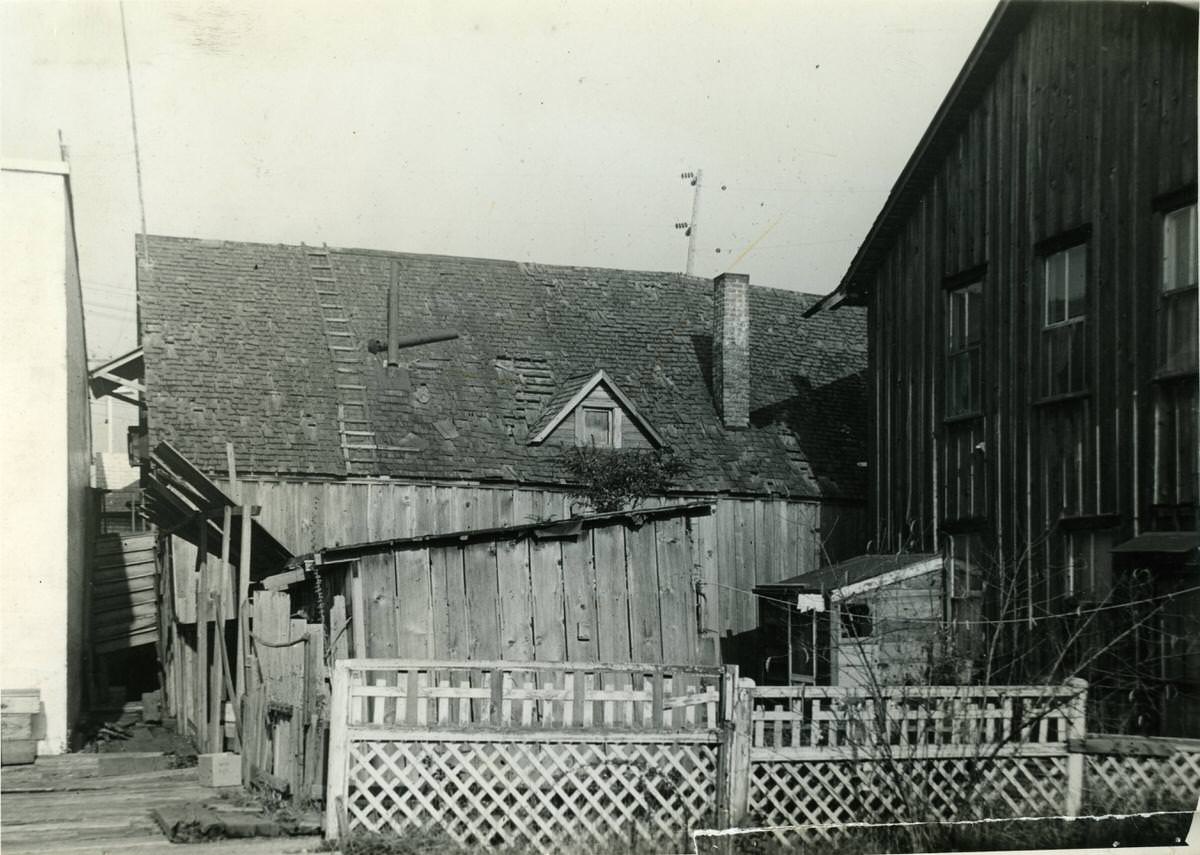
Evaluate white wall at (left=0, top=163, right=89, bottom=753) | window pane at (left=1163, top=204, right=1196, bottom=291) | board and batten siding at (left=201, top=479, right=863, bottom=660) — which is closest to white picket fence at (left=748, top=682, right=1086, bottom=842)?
window pane at (left=1163, top=204, right=1196, bottom=291)

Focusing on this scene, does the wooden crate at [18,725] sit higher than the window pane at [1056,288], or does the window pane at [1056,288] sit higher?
the window pane at [1056,288]

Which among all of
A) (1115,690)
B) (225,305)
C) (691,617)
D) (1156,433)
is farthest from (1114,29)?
(225,305)

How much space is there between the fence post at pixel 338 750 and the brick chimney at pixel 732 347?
15899mm

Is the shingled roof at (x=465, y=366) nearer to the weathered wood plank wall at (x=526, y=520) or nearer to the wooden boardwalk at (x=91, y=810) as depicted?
the weathered wood plank wall at (x=526, y=520)

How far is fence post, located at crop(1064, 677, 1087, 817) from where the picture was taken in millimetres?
10433

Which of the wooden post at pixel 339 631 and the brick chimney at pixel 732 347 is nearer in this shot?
the wooden post at pixel 339 631

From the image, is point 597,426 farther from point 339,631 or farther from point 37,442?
point 37,442

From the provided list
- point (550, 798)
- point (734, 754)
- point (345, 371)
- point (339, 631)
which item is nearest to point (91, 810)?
point (339, 631)

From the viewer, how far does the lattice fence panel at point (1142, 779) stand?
33.9ft

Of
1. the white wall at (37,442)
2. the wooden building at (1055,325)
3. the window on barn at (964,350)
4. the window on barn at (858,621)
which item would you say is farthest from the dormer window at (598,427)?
the white wall at (37,442)

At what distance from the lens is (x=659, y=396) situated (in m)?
25.3

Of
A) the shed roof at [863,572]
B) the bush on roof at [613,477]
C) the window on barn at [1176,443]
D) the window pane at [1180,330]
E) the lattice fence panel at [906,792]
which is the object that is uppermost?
the window pane at [1180,330]

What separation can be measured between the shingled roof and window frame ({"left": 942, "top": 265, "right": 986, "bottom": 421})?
806 cm

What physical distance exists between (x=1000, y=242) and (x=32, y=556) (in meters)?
11.4
